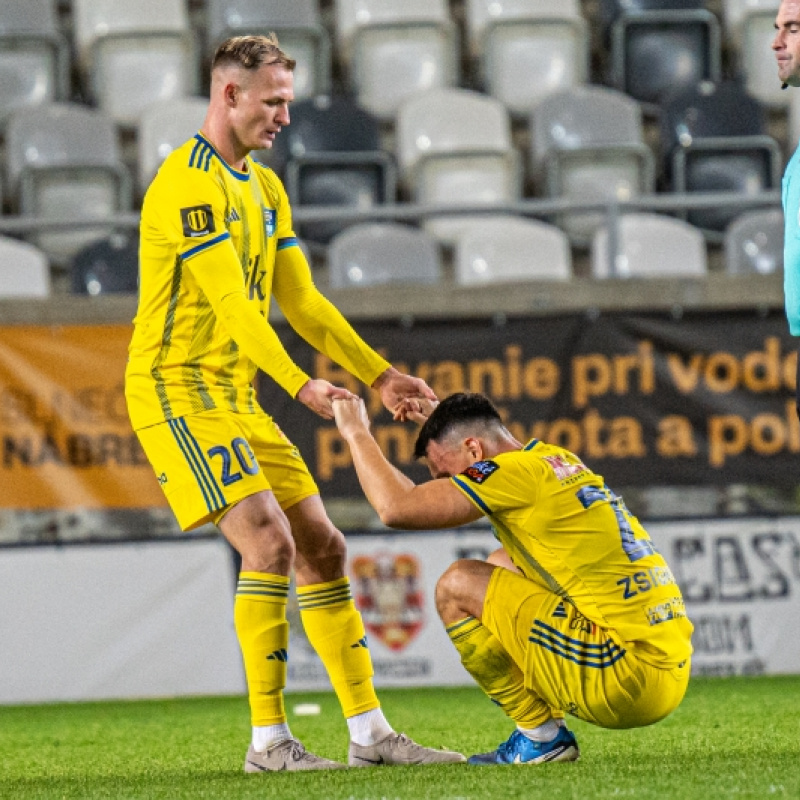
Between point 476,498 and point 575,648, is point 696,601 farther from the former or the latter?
point 476,498

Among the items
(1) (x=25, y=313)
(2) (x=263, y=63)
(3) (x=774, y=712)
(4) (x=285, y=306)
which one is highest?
(2) (x=263, y=63)

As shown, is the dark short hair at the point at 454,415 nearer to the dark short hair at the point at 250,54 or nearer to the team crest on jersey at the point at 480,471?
the team crest on jersey at the point at 480,471

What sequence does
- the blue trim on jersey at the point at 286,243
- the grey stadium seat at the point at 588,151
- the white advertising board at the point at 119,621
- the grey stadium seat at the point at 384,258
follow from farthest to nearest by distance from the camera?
the grey stadium seat at the point at 588,151 < the grey stadium seat at the point at 384,258 < the white advertising board at the point at 119,621 < the blue trim on jersey at the point at 286,243

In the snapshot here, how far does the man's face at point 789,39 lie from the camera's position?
4527 mm

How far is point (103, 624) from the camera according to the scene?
809cm

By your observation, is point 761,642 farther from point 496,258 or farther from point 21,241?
point 21,241

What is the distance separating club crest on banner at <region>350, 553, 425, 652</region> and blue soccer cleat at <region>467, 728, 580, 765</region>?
375 centimetres

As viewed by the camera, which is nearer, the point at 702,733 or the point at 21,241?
the point at 702,733

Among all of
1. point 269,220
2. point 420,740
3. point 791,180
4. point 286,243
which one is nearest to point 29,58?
point 286,243

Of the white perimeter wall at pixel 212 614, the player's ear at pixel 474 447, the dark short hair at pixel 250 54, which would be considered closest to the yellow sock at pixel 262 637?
the player's ear at pixel 474 447

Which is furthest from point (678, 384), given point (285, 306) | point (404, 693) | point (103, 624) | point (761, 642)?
point (285, 306)

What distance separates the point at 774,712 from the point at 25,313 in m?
4.36

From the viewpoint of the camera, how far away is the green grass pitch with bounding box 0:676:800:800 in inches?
146

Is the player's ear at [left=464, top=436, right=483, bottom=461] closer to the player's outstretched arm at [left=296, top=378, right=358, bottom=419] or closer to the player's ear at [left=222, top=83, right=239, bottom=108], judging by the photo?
the player's outstretched arm at [left=296, top=378, right=358, bottom=419]
